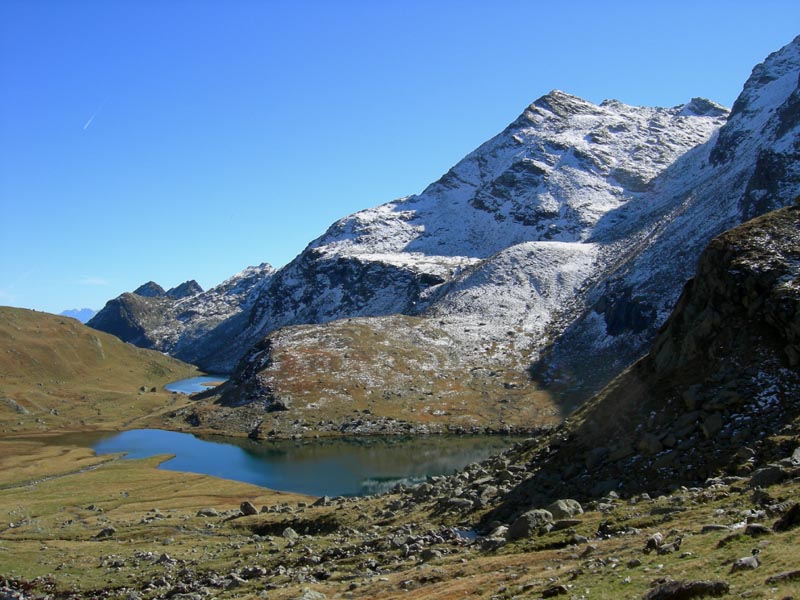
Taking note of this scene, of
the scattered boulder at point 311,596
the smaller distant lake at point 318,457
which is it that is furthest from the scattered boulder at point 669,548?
the smaller distant lake at point 318,457

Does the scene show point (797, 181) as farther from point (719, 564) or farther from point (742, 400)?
point (719, 564)

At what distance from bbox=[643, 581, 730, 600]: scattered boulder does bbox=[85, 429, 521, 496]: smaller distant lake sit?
80.3 metres

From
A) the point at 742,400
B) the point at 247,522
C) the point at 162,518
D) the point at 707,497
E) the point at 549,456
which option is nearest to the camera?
the point at 707,497

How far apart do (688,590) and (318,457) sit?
116762 mm

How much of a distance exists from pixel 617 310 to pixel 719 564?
18134cm

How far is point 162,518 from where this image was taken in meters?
68.8

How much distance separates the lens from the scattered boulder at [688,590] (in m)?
16.6

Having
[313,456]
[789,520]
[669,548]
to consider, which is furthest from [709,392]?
[313,456]

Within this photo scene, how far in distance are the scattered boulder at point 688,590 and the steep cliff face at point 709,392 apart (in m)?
19.0

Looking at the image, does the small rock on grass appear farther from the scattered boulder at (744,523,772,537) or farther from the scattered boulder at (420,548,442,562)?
the scattered boulder at (744,523,772,537)

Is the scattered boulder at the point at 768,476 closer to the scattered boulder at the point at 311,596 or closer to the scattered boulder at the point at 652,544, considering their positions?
the scattered boulder at the point at 652,544

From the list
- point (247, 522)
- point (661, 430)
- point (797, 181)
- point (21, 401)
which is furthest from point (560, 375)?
point (21, 401)

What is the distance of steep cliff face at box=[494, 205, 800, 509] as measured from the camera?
35781 mm

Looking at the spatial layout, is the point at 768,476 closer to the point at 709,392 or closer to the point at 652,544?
the point at 652,544
